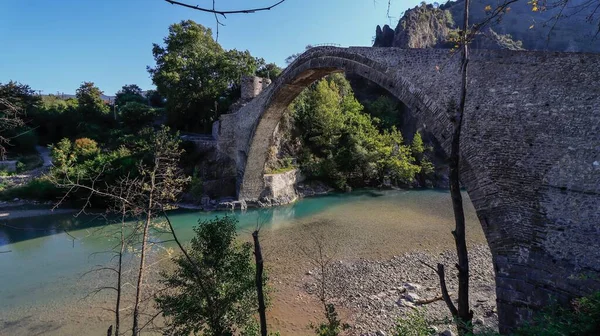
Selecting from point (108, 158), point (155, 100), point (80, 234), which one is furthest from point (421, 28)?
point (80, 234)

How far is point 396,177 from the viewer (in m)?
21.9

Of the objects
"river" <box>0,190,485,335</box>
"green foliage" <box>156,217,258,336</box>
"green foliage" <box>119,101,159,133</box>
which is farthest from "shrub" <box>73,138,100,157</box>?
"green foliage" <box>156,217,258,336</box>

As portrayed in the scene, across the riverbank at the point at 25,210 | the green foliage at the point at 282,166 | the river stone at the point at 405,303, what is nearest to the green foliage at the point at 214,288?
the river stone at the point at 405,303

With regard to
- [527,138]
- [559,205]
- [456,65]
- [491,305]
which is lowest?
[491,305]

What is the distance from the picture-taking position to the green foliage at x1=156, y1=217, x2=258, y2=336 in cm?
476

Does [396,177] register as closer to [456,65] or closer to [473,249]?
[473,249]

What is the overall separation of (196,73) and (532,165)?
21008 millimetres

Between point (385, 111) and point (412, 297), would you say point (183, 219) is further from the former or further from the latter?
point (385, 111)

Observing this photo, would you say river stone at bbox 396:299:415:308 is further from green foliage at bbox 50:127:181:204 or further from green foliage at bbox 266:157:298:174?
green foliage at bbox 266:157:298:174

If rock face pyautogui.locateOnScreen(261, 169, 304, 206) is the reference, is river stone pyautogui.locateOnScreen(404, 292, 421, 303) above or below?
below

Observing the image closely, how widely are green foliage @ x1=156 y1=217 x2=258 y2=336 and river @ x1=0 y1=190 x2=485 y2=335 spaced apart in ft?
4.58

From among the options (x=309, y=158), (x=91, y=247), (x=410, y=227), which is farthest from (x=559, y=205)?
(x=309, y=158)

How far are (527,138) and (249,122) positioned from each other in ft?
45.5

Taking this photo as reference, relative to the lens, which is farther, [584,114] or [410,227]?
[410,227]
